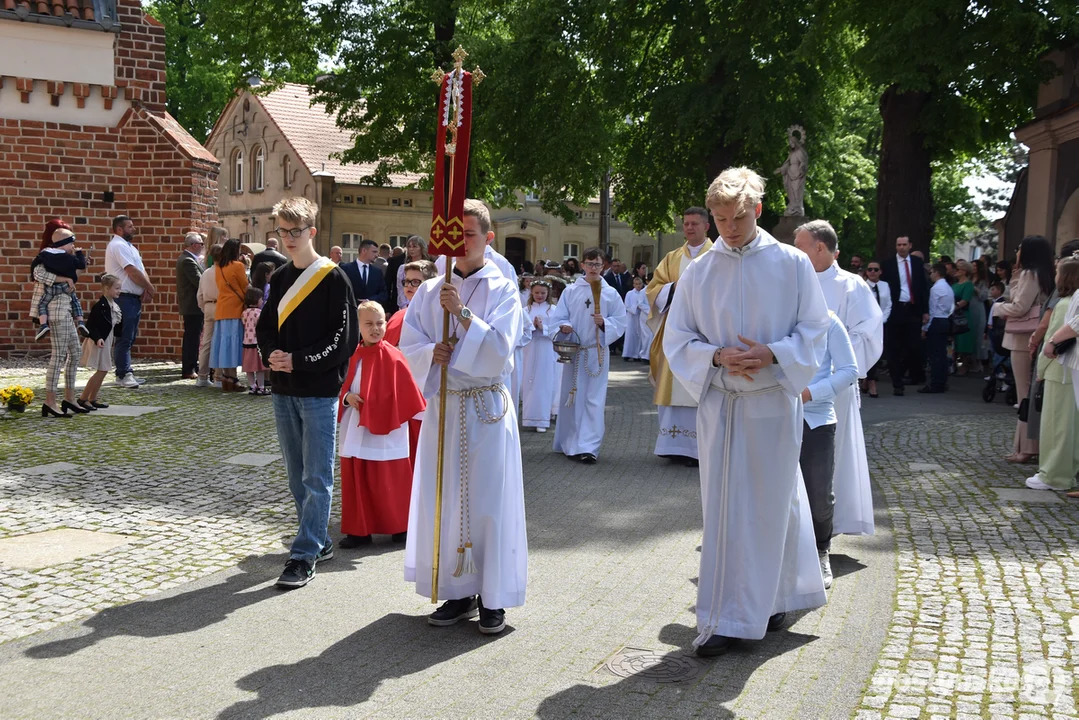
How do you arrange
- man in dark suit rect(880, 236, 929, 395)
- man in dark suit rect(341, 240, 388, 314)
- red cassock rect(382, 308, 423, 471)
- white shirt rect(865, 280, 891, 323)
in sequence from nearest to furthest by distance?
red cassock rect(382, 308, 423, 471) < man in dark suit rect(341, 240, 388, 314) < white shirt rect(865, 280, 891, 323) < man in dark suit rect(880, 236, 929, 395)

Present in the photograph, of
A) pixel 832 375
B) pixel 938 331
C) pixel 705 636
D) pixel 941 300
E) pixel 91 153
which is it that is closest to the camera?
pixel 705 636

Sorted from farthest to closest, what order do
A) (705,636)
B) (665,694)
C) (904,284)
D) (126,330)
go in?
(904,284), (126,330), (705,636), (665,694)

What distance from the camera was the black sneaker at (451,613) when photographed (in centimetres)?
542

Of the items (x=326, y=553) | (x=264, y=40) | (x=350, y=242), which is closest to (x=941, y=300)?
(x=326, y=553)

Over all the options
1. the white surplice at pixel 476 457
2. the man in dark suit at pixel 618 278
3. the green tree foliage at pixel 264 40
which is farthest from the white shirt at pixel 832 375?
the green tree foliage at pixel 264 40

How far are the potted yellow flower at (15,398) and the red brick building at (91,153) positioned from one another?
7021mm

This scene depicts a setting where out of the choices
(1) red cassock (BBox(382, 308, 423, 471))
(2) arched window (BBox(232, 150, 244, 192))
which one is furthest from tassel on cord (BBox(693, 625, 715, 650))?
(2) arched window (BBox(232, 150, 244, 192))

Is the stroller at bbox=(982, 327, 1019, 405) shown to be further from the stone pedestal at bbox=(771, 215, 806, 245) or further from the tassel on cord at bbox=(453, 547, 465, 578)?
the tassel on cord at bbox=(453, 547, 465, 578)

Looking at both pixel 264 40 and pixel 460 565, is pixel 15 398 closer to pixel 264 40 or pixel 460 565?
pixel 460 565

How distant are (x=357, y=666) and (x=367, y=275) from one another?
11209 millimetres

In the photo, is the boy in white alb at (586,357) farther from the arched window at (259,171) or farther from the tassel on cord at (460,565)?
the arched window at (259,171)

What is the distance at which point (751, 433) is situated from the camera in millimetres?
5008

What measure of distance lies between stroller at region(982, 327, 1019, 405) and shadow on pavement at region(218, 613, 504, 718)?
11319 mm

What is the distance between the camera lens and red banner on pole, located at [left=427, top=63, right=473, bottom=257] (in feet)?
17.2
